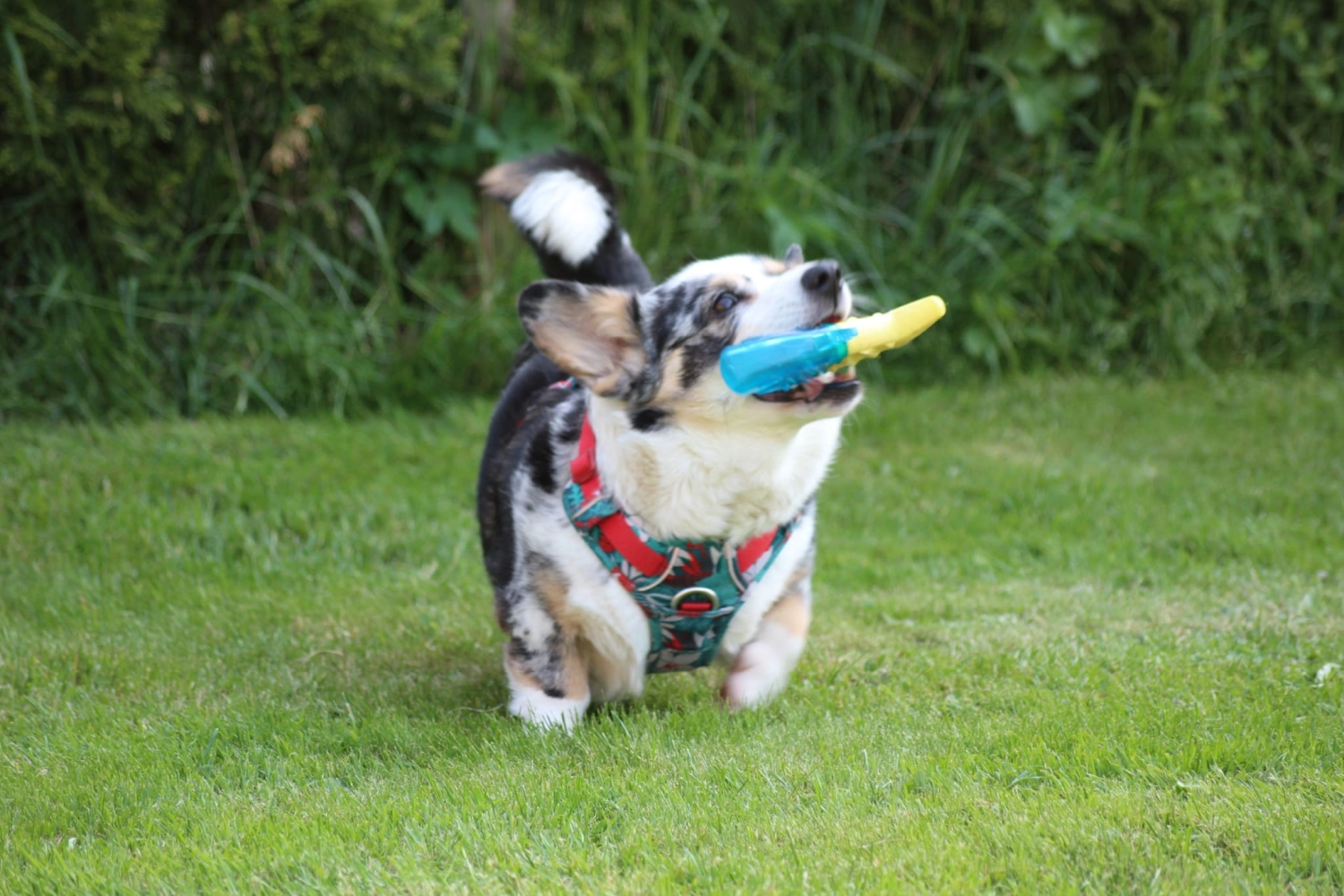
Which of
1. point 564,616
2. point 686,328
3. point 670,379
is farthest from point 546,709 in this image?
point 686,328

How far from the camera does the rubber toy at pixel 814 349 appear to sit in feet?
9.48

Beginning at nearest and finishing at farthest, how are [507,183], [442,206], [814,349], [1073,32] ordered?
[814,349] → [507,183] → [442,206] → [1073,32]

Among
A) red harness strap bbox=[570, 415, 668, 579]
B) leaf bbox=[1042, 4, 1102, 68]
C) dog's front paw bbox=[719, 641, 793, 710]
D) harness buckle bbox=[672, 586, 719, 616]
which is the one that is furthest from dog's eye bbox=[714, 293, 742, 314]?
leaf bbox=[1042, 4, 1102, 68]

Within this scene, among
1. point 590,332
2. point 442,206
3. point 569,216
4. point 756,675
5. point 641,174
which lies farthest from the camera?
point 641,174

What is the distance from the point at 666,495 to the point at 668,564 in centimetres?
16

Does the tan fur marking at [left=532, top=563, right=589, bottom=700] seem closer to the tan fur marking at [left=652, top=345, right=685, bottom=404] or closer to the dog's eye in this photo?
the tan fur marking at [left=652, top=345, right=685, bottom=404]

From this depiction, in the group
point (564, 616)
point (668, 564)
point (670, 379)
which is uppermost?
point (670, 379)

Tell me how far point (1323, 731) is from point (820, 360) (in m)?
1.38

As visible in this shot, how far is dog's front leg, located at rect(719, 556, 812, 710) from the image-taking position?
336 centimetres

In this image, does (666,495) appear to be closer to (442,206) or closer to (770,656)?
(770,656)

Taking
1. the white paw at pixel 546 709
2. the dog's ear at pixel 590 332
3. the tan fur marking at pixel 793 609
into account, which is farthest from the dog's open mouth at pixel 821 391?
the white paw at pixel 546 709

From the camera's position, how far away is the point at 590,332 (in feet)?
10.5

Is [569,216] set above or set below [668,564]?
above

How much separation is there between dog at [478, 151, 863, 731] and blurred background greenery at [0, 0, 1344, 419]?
3.36 metres
